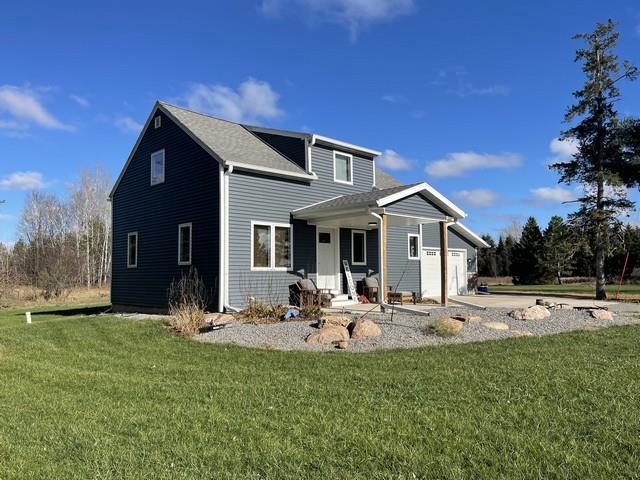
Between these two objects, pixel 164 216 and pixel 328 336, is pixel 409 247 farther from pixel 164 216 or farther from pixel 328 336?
pixel 328 336

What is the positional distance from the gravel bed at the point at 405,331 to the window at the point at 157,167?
6.93 metres

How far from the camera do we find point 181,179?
14711 mm

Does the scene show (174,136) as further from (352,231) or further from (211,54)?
(352,231)

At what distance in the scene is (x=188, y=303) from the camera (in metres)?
13.3

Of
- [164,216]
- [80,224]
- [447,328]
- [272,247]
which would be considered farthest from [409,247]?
[80,224]

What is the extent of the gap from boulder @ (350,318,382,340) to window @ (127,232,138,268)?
9906mm

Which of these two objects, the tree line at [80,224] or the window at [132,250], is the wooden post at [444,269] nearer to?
the window at [132,250]

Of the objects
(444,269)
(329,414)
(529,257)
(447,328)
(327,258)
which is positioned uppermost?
(529,257)

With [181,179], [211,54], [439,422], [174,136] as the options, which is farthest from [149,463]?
[211,54]

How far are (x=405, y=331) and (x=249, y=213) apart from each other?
5.98m

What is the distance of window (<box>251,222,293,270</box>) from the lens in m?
13.6

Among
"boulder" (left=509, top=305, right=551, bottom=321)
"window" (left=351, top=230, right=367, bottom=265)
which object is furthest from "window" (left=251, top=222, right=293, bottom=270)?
"boulder" (left=509, top=305, right=551, bottom=321)

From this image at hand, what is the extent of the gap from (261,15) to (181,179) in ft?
17.5

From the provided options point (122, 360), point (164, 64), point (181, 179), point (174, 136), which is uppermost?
point (164, 64)
